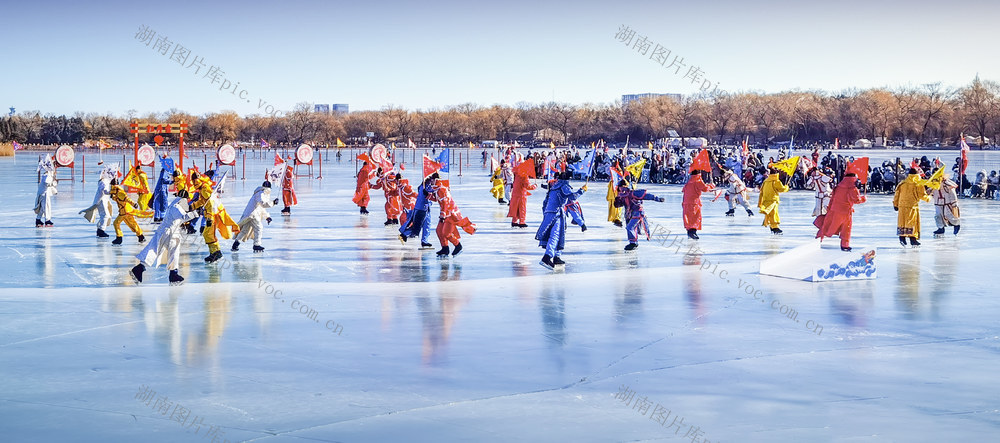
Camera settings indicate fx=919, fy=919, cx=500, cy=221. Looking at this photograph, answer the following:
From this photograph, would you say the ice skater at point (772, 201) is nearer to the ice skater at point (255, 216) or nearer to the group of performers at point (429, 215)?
the group of performers at point (429, 215)

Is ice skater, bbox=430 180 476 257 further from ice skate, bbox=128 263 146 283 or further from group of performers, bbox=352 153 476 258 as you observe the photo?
ice skate, bbox=128 263 146 283

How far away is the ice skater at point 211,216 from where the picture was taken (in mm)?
14125

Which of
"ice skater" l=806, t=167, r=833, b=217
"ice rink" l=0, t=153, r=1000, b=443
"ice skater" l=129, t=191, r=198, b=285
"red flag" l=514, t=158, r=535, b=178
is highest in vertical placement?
"red flag" l=514, t=158, r=535, b=178

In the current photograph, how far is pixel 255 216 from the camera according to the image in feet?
50.2

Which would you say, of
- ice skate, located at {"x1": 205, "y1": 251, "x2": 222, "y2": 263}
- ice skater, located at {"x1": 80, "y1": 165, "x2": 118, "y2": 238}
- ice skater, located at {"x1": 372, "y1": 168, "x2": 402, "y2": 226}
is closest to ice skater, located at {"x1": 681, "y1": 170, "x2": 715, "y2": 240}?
ice skater, located at {"x1": 372, "y1": 168, "x2": 402, "y2": 226}

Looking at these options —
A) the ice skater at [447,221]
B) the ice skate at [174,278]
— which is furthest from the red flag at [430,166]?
the ice skate at [174,278]

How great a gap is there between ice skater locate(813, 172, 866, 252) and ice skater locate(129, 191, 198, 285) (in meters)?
10.5

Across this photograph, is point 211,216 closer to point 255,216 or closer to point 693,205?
point 255,216

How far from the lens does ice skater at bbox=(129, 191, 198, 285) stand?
11.9 m

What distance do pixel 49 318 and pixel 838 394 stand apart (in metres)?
7.91

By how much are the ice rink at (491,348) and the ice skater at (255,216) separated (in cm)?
44

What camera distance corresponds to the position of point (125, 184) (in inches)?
724

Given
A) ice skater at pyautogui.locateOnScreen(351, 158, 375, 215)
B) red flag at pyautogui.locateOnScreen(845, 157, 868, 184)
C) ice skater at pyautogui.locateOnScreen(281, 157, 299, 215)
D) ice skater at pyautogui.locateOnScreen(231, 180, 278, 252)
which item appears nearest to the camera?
ice skater at pyautogui.locateOnScreen(231, 180, 278, 252)

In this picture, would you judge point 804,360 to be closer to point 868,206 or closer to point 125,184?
point 125,184
